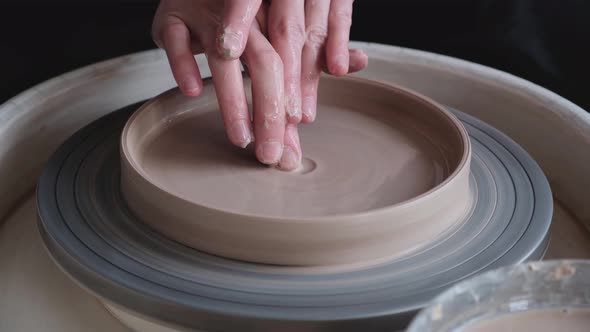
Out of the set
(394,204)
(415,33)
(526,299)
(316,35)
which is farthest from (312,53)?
(415,33)

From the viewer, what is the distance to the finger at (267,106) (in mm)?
1036

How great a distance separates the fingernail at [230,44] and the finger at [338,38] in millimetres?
191

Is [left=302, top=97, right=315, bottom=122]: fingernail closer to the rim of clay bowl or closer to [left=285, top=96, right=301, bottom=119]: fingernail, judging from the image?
[left=285, top=96, right=301, bottom=119]: fingernail

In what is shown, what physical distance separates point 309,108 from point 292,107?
8cm

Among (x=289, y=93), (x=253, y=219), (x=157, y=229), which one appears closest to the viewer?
(x=253, y=219)

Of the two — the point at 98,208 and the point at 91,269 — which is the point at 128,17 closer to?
the point at 98,208

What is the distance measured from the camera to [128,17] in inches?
72.4

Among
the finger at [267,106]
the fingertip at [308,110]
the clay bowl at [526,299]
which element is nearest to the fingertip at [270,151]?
the finger at [267,106]

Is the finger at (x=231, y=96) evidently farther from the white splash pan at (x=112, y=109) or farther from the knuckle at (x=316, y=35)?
the white splash pan at (x=112, y=109)

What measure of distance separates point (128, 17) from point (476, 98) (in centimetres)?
98

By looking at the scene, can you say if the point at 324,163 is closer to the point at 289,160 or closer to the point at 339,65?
the point at 289,160

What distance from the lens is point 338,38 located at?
1181 millimetres

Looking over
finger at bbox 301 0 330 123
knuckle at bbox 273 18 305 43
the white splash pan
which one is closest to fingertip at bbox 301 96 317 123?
finger at bbox 301 0 330 123

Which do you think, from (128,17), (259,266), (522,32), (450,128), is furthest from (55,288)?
(522,32)
